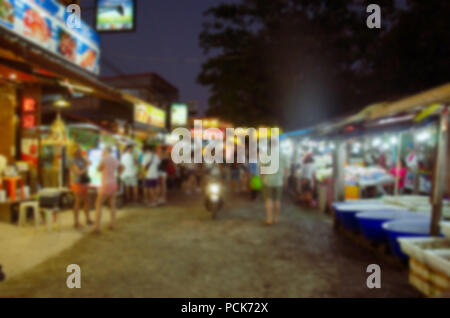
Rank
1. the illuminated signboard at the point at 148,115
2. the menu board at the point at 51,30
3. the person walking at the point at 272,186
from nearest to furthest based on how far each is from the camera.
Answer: the menu board at the point at 51,30 → the person walking at the point at 272,186 → the illuminated signboard at the point at 148,115

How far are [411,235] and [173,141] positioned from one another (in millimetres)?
23485

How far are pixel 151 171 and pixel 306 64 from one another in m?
15.6

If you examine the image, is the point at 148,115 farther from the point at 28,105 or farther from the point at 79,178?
the point at 79,178

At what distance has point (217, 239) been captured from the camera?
7.52 metres

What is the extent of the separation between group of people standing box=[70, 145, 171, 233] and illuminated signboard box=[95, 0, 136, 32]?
409 cm

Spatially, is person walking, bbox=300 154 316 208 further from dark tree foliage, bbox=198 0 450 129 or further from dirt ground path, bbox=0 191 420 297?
dark tree foliage, bbox=198 0 450 129

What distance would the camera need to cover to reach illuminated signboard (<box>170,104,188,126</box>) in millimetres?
24900

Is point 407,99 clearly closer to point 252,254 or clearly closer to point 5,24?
point 252,254

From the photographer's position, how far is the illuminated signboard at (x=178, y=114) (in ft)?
81.7

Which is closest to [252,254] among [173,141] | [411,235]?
[411,235]

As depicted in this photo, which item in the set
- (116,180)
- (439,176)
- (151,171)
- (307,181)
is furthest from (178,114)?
(439,176)

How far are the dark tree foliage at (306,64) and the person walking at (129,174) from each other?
39.3 feet

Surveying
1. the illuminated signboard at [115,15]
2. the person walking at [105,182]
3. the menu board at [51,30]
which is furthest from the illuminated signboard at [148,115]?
the person walking at [105,182]

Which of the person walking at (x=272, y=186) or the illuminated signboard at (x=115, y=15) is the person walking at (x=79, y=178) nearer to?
the illuminated signboard at (x=115, y=15)
